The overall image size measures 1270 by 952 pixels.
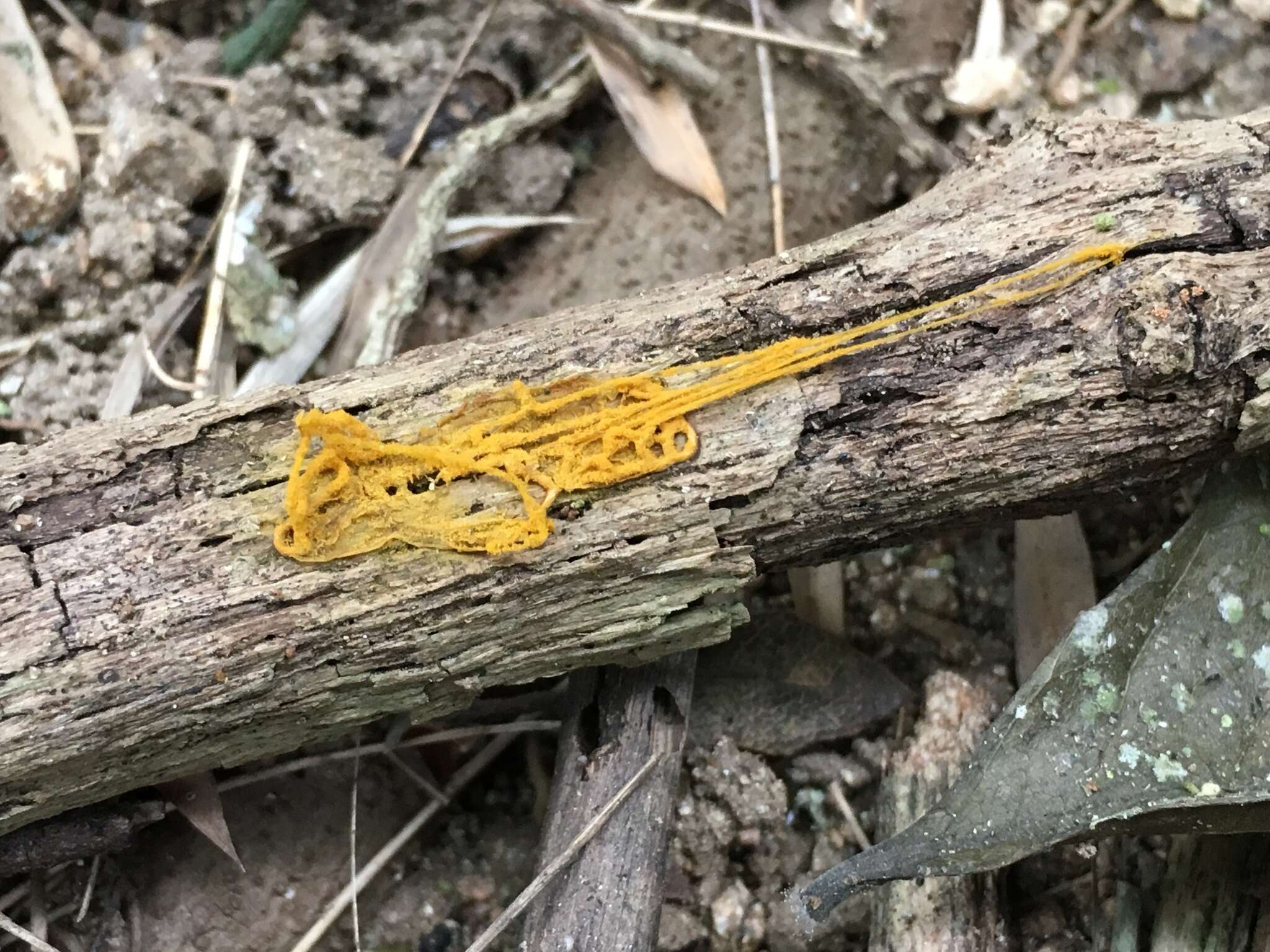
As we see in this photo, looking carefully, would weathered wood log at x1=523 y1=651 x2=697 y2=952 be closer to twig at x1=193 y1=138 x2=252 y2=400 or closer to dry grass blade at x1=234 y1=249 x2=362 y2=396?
dry grass blade at x1=234 y1=249 x2=362 y2=396

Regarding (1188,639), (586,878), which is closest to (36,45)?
(586,878)

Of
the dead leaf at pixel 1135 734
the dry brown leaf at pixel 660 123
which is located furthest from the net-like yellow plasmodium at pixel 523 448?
the dry brown leaf at pixel 660 123

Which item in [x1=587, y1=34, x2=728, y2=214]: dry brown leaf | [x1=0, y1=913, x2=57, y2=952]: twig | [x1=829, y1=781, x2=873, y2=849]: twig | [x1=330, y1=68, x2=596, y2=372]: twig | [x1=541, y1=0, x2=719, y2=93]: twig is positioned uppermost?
[x1=541, y1=0, x2=719, y2=93]: twig

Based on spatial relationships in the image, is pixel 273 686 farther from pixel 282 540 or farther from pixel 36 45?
pixel 36 45

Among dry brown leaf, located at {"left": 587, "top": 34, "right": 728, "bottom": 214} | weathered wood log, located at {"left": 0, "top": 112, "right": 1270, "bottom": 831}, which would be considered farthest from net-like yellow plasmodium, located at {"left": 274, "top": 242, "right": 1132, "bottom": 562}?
dry brown leaf, located at {"left": 587, "top": 34, "right": 728, "bottom": 214}

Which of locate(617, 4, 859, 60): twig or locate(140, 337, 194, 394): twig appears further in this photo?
locate(617, 4, 859, 60): twig

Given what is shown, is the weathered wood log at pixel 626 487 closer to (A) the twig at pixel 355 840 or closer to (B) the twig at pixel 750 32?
(A) the twig at pixel 355 840

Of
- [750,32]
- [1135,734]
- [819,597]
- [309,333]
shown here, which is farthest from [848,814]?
[750,32]
